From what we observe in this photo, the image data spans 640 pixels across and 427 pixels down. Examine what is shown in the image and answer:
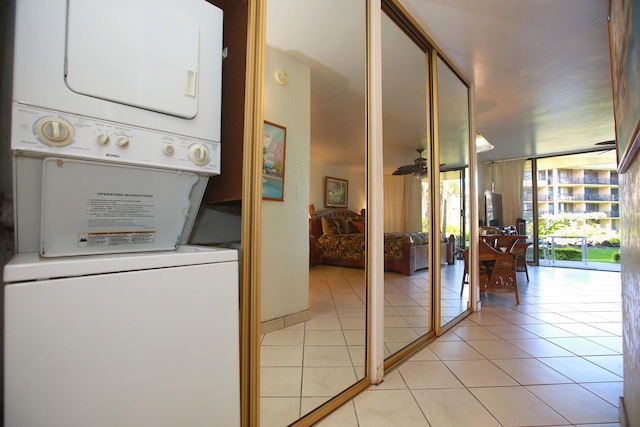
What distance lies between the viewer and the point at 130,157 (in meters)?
0.76

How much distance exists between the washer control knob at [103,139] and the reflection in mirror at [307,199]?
0.79 metres

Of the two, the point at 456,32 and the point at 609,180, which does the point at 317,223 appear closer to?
the point at 456,32

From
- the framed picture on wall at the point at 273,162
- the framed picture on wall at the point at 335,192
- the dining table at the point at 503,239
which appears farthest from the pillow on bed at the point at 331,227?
the dining table at the point at 503,239

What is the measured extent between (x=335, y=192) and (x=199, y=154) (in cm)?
165

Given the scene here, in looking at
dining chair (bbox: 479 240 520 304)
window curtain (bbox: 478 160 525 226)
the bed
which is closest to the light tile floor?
dining chair (bbox: 479 240 520 304)

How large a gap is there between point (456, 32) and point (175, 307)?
8.96ft

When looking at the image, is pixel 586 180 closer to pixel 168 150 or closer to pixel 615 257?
pixel 615 257

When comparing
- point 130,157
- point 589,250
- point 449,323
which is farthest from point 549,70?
point 589,250

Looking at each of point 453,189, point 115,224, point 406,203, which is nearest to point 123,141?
point 115,224

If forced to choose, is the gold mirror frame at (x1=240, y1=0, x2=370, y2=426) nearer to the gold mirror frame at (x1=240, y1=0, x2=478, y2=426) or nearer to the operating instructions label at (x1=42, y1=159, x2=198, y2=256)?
the gold mirror frame at (x1=240, y1=0, x2=478, y2=426)

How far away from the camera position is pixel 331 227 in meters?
2.72

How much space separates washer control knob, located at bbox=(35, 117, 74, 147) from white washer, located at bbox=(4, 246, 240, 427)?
28 cm

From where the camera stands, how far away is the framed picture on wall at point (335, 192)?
2.33m

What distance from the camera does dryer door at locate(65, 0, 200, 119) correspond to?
688 millimetres
